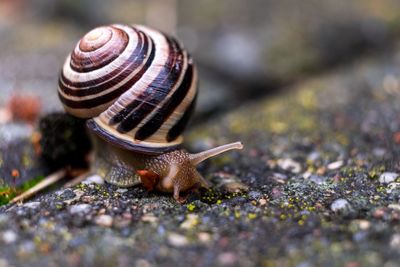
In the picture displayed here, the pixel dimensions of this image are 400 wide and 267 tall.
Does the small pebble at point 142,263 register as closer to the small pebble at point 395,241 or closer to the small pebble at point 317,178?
the small pebble at point 395,241

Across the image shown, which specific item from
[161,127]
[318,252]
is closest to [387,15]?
[161,127]

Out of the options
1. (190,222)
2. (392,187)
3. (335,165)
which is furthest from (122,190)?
(392,187)

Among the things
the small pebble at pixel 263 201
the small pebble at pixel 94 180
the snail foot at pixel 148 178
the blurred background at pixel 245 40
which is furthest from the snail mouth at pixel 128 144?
the blurred background at pixel 245 40

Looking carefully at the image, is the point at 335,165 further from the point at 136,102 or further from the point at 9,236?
the point at 9,236

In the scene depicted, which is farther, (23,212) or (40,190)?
(40,190)

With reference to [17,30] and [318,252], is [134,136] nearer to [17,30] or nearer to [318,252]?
[318,252]
